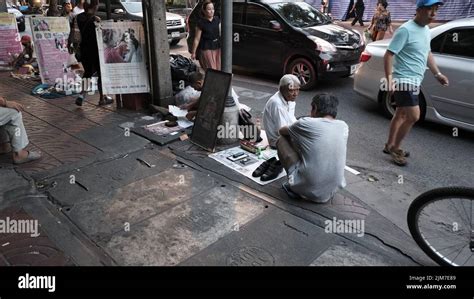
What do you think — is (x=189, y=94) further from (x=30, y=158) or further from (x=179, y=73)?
(x=30, y=158)

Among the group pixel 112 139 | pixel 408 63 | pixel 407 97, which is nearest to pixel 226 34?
pixel 112 139

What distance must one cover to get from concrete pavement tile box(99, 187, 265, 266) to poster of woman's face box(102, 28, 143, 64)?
3222 millimetres

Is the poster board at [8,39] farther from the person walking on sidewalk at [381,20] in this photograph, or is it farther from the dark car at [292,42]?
the person walking on sidewalk at [381,20]

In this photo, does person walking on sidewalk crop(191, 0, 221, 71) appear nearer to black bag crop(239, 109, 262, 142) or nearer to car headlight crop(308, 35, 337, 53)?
black bag crop(239, 109, 262, 142)

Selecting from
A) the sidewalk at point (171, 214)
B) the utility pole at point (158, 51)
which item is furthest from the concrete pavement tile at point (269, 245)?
the utility pole at point (158, 51)

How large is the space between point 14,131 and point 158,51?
2528mm

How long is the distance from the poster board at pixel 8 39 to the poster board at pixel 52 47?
9.75 feet

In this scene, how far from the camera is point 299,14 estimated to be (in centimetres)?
841

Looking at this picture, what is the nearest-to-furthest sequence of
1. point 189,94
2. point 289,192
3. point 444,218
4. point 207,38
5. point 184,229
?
1. point 184,229
2. point 444,218
3. point 289,192
4. point 189,94
5. point 207,38

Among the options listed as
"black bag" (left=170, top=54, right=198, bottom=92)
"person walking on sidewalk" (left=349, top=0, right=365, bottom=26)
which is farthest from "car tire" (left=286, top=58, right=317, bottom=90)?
"person walking on sidewalk" (left=349, top=0, right=365, bottom=26)

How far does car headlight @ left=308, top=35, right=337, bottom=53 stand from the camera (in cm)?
751

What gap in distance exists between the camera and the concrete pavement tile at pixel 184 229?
2.97 meters

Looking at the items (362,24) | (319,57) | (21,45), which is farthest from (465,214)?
(362,24)

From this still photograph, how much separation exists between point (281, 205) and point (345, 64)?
196 inches
